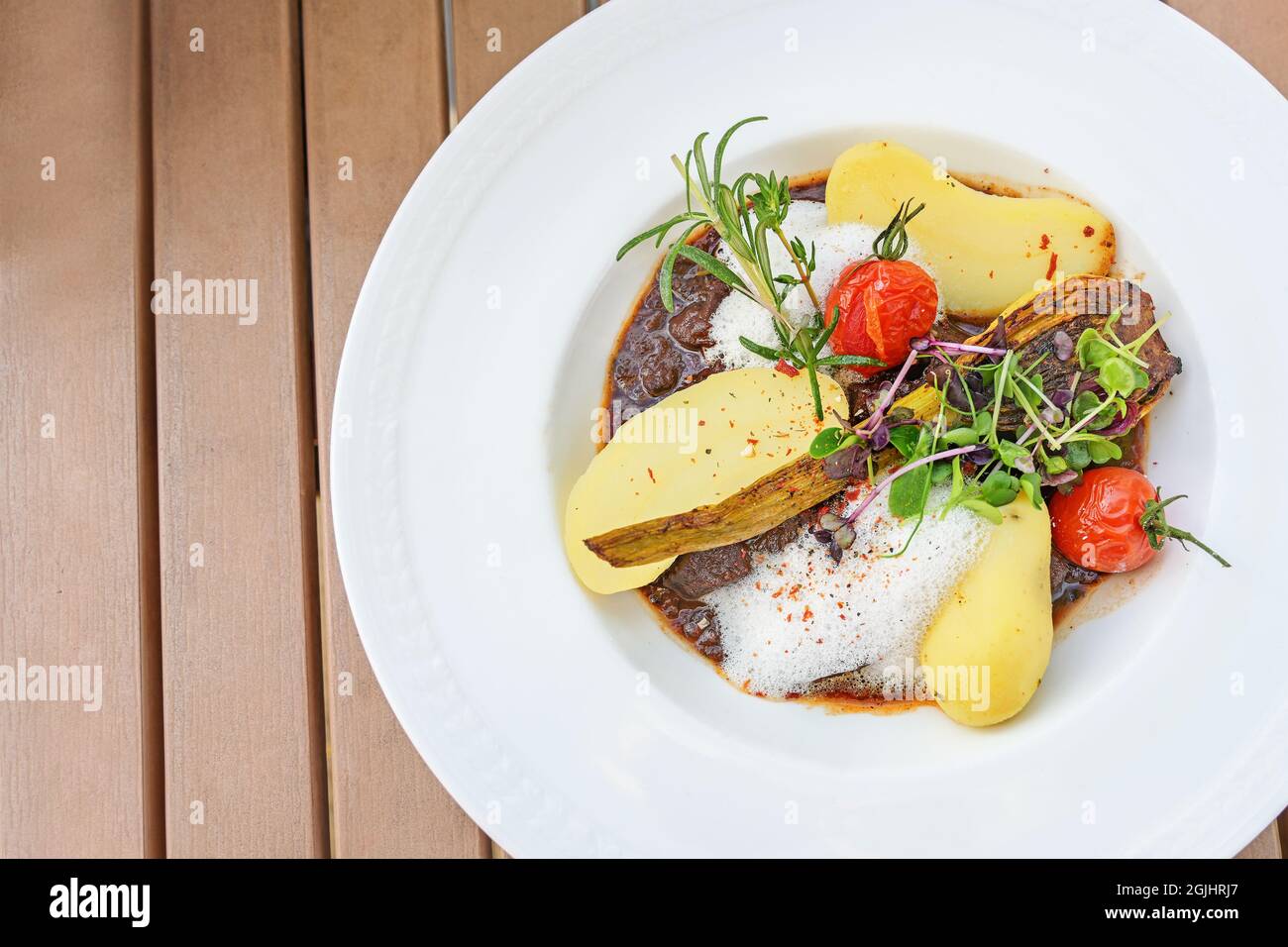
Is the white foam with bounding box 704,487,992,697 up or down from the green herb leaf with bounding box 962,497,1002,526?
down

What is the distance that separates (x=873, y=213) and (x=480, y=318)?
1.95 ft

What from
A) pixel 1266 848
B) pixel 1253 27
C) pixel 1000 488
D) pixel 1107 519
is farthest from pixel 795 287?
pixel 1266 848

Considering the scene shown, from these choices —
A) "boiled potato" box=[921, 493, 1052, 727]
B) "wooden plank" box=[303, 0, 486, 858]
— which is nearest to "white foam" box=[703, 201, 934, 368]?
"boiled potato" box=[921, 493, 1052, 727]

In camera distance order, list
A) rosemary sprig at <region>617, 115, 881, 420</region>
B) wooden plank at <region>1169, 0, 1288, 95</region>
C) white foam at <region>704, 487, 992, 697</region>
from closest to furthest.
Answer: rosemary sprig at <region>617, 115, 881, 420</region>
white foam at <region>704, 487, 992, 697</region>
wooden plank at <region>1169, 0, 1288, 95</region>

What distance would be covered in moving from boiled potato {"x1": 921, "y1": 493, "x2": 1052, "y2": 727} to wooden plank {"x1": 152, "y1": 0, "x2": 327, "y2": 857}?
0.98 metres

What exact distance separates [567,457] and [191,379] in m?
0.63

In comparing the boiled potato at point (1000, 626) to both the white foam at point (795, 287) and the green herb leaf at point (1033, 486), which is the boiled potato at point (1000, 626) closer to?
the green herb leaf at point (1033, 486)

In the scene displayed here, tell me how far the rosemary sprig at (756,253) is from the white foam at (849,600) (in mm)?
216

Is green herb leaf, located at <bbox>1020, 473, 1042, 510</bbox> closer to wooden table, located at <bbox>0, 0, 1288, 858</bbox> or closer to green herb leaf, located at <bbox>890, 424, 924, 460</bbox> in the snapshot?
green herb leaf, located at <bbox>890, 424, 924, 460</bbox>

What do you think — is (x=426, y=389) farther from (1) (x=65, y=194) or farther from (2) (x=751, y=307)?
(1) (x=65, y=194)

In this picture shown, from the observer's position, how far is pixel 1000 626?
4.27 feet

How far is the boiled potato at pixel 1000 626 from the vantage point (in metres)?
1.30

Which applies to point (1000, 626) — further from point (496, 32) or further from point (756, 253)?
point (496, 32)

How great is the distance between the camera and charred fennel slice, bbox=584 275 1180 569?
1304mm
